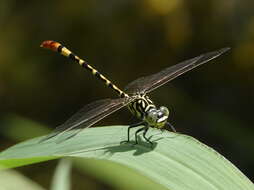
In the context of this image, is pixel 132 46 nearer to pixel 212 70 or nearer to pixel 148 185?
pixel 212 70

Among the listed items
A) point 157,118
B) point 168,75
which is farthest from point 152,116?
point 168,75

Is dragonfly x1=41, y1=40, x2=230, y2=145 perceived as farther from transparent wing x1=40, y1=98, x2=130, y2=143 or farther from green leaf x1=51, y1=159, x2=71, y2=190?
green leaf x1=51, y1=159, x2=71, y2=190

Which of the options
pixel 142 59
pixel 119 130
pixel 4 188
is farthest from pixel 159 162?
pixel 142 59

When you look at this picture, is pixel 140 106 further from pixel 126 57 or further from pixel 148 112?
pixel 126 57

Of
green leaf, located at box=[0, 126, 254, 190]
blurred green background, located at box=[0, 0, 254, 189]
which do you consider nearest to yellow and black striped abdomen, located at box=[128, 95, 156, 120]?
green leaf, located at box=[0, 126, 254, 190]

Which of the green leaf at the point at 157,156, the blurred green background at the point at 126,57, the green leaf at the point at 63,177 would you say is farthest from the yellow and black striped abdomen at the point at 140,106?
the blurred green background at the point at 126,57

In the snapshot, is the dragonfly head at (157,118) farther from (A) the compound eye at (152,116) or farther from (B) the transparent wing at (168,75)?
(B) the transparent wing at (168,75)

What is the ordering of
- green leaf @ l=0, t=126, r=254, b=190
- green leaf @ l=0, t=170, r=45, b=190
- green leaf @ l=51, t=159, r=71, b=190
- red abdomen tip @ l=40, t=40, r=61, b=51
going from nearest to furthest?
1. green leaf @ l=0, t=126, r=254, b=190
2. green leaf @ l=51, t=159, r=71, b=190
3. green leaf @ l=0, t=170, r=45, b=190
4. red abdomen tip @ l=40, t=40, r=61, b=51
